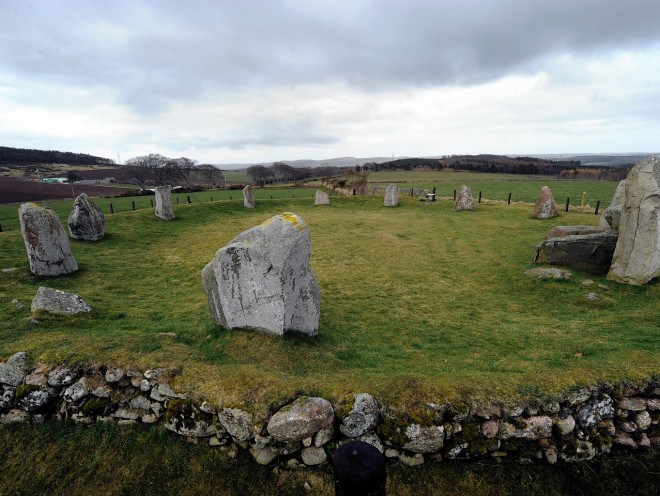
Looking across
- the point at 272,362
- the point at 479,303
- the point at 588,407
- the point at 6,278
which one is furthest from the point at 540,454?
the point at 6,278

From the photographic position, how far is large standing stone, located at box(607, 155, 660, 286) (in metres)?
11.4

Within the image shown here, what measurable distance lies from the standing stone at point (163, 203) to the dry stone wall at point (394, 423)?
22015 mm

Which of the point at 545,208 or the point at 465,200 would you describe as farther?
the point at 465,200

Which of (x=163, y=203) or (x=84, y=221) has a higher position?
(x=163, y=203)

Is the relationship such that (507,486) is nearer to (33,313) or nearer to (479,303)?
(479,303)

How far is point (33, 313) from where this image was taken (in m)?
8.85

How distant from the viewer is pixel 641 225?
38.0ft

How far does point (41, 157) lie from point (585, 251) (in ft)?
560

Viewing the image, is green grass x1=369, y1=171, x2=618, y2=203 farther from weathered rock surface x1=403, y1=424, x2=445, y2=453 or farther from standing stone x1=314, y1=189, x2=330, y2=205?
weathered rock surface x1=403, y1=424, x2=445, y2=453

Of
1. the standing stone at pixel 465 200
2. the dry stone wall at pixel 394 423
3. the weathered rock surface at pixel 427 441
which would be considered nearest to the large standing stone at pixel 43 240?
the dry stone wall at pixel 394 423

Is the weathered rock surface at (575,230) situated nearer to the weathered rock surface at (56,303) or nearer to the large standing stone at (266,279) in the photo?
the large standing stone at (266,279)

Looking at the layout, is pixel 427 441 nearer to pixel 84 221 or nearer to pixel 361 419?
pixel 361 419

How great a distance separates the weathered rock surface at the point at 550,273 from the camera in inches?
512

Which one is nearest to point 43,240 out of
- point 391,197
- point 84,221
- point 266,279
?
point 84,221
